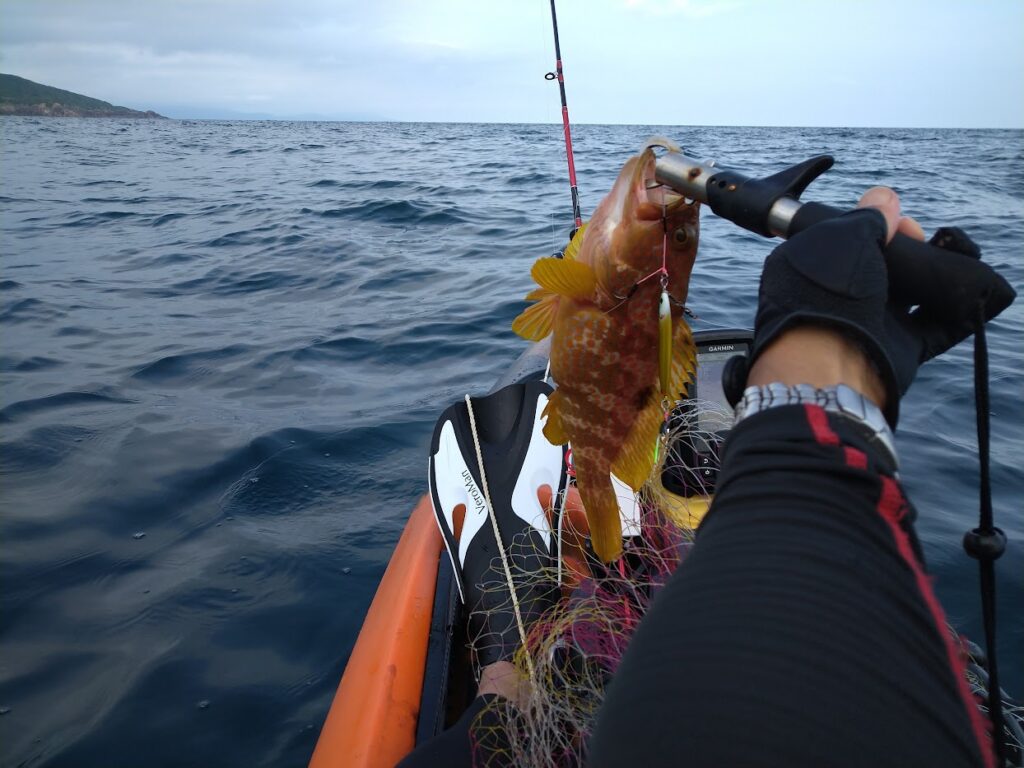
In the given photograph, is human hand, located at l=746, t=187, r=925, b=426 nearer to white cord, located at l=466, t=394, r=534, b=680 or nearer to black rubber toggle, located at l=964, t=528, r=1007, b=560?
black rubber toggle, located at l=964, t=528, r=1007, b=560

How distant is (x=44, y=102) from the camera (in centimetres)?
11738

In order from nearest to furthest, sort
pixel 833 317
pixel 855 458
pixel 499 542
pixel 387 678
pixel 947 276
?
pixel 855 458
pixel 833 317
pixel 947 276
pixel 387 678
pixel 499 542

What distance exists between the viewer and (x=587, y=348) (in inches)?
79.2

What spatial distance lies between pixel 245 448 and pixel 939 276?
505cm

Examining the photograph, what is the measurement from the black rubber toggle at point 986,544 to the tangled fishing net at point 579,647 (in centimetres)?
64

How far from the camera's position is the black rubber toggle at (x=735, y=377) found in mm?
1176

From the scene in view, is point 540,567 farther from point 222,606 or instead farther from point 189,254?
point 189,254

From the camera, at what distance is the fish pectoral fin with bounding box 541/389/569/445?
215 cm

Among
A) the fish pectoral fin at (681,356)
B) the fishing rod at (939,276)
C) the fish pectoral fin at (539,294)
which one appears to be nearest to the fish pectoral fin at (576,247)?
the fish pectoral fin at (539,294)

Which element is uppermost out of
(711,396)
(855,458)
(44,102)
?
(44,102)

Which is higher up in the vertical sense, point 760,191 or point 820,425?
point 760,191

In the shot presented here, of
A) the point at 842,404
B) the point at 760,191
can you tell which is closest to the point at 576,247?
the point at 760,191

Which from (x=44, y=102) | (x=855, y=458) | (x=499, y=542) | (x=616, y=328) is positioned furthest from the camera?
(x=44, y=102)

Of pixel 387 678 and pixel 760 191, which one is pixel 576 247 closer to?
pixel 760 191
